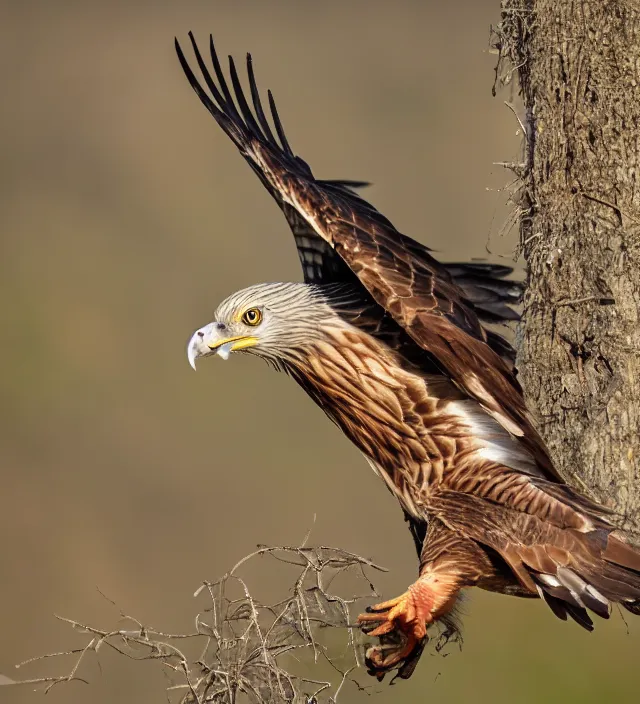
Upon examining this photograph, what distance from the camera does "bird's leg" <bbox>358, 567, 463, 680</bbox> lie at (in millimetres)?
3053

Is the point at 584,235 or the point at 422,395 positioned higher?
the point at 584,235

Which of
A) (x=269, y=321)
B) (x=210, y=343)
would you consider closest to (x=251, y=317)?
(x=269, y=321)

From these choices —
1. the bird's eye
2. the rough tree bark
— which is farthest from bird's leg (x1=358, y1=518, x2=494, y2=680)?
the bird's eye

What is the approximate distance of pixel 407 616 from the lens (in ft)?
10.0

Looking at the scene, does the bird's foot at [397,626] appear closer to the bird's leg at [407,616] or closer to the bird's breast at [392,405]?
the bird's leg at [407,616]

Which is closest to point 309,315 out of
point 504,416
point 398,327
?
point 398,327

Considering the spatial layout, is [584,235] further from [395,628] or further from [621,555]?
[395,628]

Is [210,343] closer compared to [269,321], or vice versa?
[210,343]

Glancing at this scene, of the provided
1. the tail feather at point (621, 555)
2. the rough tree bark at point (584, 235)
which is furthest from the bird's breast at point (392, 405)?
the tail feather at point (621, 555)

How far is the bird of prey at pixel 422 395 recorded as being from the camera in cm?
311

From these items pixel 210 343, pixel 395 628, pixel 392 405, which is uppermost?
pixel 210 343

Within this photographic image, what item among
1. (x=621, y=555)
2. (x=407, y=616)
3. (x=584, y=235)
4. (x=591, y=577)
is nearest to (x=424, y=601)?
(x=407, y=616)

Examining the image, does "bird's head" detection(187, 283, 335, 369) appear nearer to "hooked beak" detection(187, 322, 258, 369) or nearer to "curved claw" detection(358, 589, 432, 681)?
"hooked beak" detection(187, 322, 258, 369)

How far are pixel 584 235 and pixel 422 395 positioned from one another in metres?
0.73
